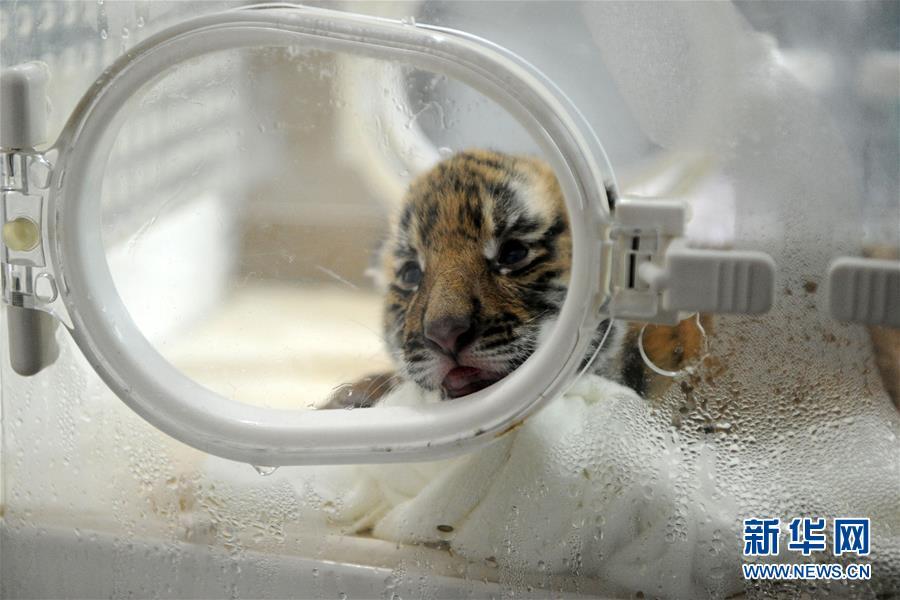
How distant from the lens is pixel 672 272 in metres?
0.57

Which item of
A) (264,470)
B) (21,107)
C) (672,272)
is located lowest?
(264,470)

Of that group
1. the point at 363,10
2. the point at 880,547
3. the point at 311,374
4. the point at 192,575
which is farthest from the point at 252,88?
the point at 880,547

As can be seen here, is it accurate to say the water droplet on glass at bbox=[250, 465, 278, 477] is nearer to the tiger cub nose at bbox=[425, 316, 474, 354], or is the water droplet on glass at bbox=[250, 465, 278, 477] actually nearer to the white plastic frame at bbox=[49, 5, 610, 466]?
the white plastic frame at bbox=[49, 5, 610, 466]

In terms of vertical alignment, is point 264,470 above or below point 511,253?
below

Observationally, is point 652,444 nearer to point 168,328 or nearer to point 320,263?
point 320,263

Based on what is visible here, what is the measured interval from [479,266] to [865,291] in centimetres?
25

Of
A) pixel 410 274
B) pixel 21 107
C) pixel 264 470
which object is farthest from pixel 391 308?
pixel 21 107

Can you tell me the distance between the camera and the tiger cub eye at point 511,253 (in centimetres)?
64

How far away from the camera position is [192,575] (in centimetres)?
72

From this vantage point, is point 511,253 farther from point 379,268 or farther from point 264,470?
point 264,470

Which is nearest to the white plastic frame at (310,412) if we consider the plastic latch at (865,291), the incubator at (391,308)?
the incubator at (391,308)

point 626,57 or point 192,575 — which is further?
point 192,575

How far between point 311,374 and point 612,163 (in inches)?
10.7

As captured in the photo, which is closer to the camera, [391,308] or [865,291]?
[865,291]
